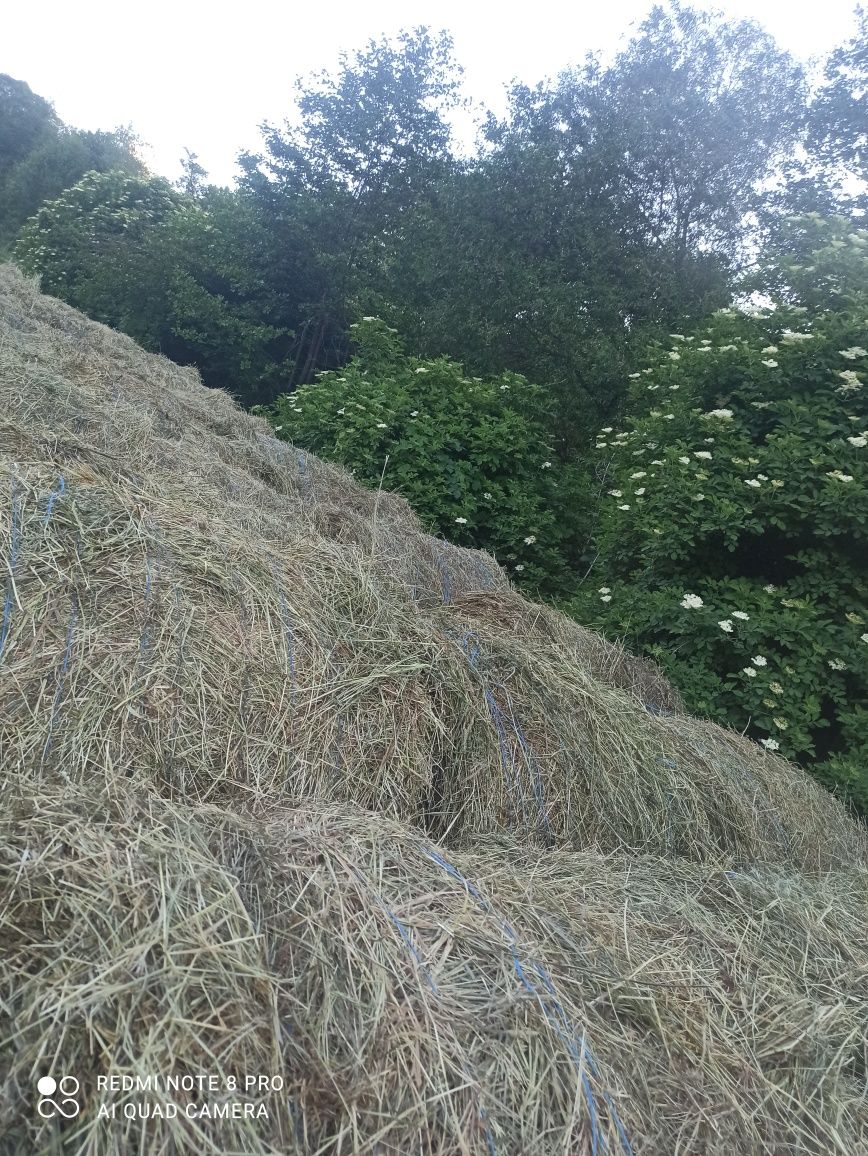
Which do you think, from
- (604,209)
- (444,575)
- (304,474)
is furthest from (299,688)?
(604,209)

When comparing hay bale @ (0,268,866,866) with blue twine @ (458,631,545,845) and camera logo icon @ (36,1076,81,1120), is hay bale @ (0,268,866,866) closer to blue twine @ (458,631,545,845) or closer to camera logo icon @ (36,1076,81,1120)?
blue twine @ (458,631,545,845)

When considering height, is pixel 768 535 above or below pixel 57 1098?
Result: above

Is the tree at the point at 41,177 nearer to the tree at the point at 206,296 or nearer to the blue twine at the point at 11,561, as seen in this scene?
the tree at the point at 206,296

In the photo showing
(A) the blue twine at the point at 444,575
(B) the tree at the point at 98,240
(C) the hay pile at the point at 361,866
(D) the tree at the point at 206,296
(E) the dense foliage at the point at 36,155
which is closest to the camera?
(C) the hay pile at the point at 361,866

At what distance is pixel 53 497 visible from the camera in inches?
100

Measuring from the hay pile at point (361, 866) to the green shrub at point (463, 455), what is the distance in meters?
3.20

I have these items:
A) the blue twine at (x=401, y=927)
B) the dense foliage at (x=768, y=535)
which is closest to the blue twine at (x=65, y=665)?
the blue twine at (x=401, y=927)

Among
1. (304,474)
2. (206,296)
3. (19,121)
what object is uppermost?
(19,121)

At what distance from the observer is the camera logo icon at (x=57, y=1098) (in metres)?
1.15

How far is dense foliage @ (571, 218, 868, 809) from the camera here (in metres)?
3.98

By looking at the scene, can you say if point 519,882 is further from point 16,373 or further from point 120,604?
point 16,373

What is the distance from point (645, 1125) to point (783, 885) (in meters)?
1.17

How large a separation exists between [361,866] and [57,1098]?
2.23 feet

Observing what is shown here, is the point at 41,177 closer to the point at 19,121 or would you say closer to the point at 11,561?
the point at 19,121
